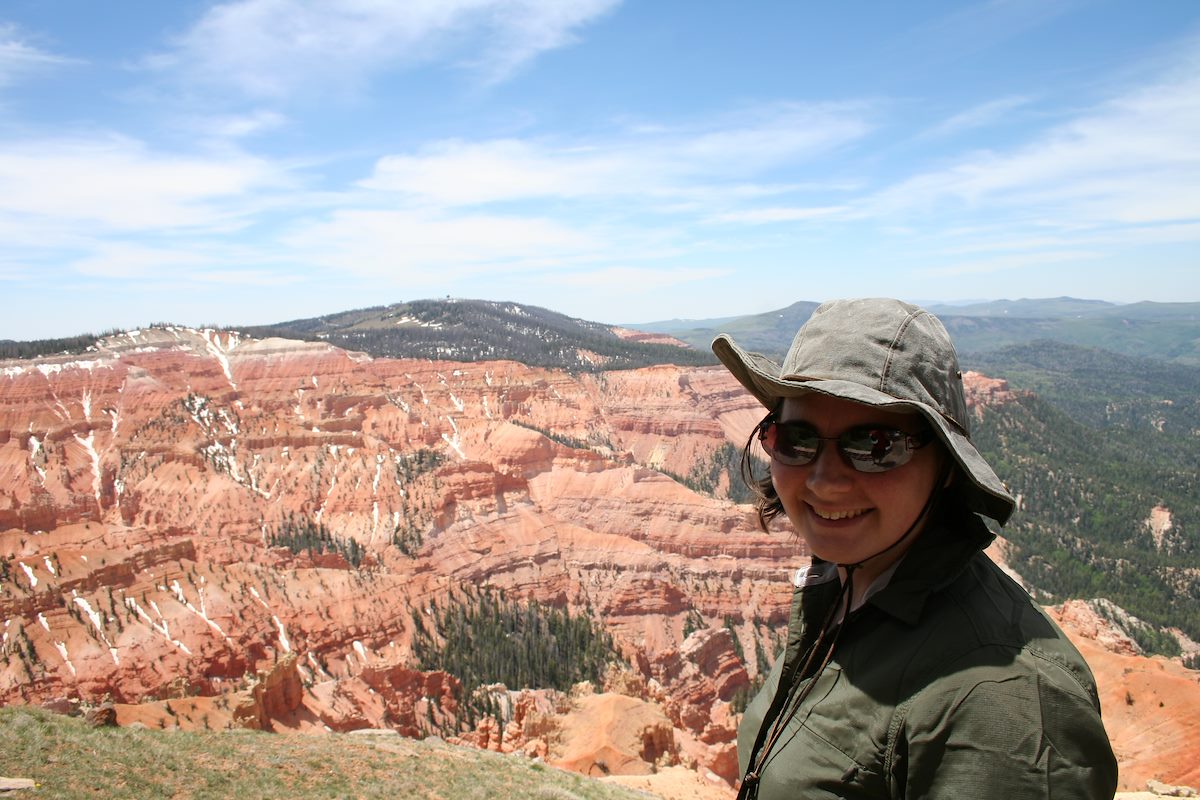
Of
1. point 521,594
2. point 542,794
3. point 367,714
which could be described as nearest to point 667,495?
point 521,594

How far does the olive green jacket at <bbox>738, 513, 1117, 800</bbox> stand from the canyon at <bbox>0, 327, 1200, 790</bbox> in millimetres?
21117

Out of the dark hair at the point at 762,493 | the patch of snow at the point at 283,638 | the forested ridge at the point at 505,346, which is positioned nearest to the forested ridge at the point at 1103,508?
the patch of snow at the point at 283,638

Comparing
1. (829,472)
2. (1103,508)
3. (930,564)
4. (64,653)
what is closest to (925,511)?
(930,564)

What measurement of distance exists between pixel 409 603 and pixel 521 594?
31.1 feet

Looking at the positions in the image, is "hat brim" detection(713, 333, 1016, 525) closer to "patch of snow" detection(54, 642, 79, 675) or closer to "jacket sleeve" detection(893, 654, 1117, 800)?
Result: "jacket sleeve" detection(893, 654, 1117, 800)

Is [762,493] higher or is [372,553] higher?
[762,493]

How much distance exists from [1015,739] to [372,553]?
61.2 meters

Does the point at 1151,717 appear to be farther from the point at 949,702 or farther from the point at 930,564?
the point at 949,702

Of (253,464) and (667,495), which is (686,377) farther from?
(253,464)

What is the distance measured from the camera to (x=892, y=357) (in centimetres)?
210

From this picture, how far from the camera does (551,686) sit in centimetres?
3953

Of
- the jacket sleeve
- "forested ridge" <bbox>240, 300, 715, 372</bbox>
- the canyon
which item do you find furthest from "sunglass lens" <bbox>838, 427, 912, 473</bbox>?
"forested ridge" <bbox>240, 300, 715, 372</bbox>

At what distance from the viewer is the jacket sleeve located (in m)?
1.54

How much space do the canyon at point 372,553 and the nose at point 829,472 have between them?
21.2m
